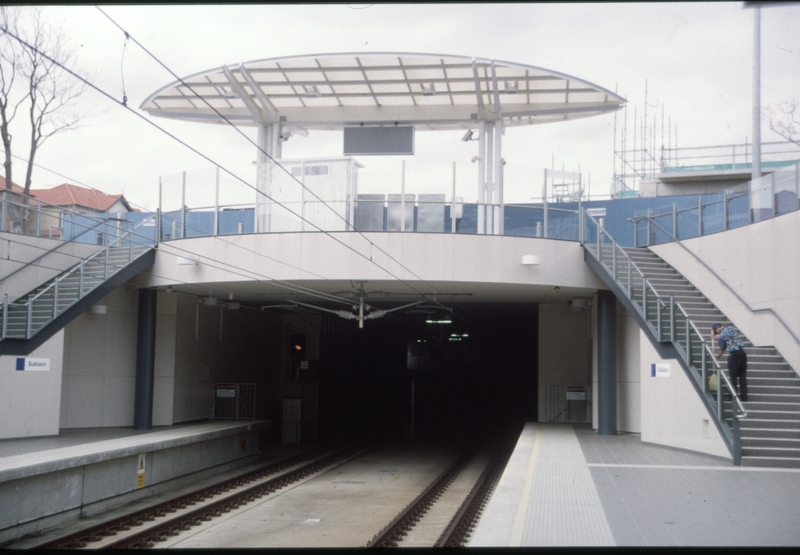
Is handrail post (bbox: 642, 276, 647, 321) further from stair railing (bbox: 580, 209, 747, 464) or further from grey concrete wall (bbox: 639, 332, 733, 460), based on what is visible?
grey concrete wall (bbox: 639, 332, 733, 460)

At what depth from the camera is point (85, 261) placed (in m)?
19.5

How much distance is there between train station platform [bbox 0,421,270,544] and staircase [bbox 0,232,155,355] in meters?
2.31

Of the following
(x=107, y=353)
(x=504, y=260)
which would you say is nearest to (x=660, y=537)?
(x=504, y=260)

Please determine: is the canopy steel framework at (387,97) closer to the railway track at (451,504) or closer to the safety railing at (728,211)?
the safety railing at (728,211)

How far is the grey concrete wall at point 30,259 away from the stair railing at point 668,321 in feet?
44.0

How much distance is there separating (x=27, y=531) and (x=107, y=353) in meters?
9.23

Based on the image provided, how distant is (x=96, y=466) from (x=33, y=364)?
4.59m

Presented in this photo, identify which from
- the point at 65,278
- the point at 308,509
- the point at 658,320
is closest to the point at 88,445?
the point at 308,509

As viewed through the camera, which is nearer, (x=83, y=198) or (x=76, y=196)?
(x=76, y=196)

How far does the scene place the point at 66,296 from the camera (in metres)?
18.6

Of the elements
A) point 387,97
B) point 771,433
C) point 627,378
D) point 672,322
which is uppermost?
point 387,97

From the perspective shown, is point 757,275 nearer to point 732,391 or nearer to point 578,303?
point 732,391

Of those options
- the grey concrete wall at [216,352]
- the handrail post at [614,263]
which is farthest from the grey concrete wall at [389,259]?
the grey concrete wall at [216,352]

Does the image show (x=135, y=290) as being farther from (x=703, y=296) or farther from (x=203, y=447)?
(x=703, y=296)
